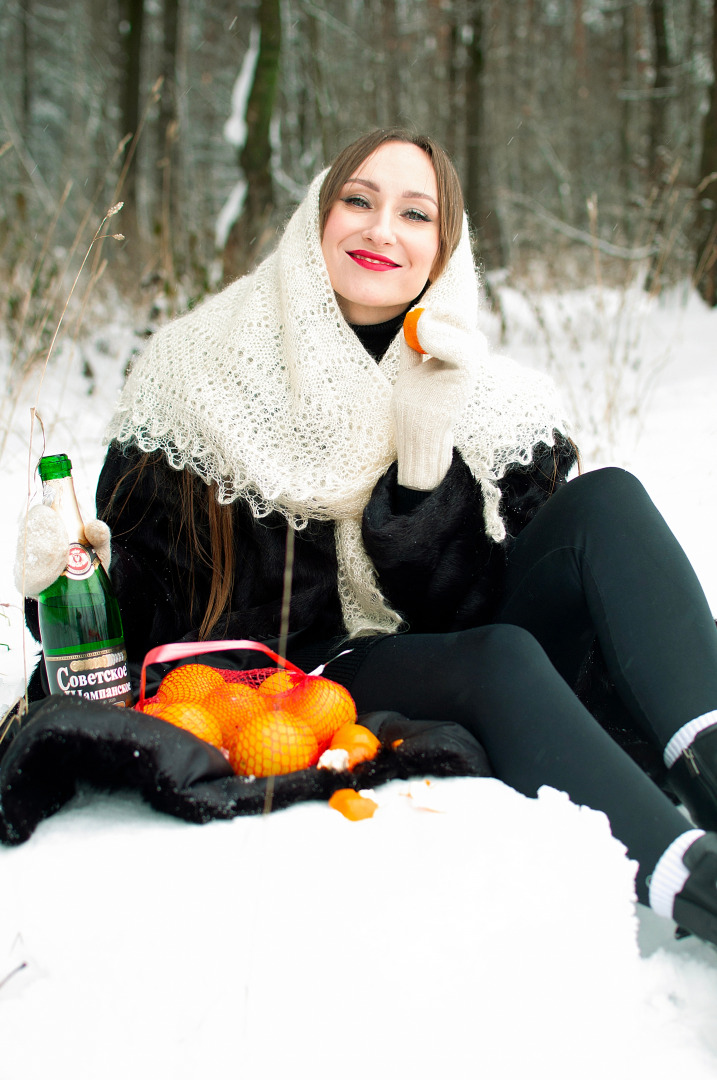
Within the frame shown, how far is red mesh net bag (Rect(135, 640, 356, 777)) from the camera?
1.25 meters

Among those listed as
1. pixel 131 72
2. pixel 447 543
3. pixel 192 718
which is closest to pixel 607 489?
pixel 447 543

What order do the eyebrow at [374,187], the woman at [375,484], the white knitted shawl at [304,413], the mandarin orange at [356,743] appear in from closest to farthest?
1. the mandarin orange at [356,743]
2. the woman at [375,484]
3. the white knitted shawl at [304,413]
4. the eyebrow at [374,187]

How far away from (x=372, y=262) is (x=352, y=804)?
1218mm

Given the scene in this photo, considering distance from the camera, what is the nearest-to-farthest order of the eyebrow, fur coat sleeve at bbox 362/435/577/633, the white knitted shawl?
fur coat sleeve at bbox 362/435/577/633 < the white knitted shawl < the eyebrow

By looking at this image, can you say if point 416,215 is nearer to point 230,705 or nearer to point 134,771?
point 230,705

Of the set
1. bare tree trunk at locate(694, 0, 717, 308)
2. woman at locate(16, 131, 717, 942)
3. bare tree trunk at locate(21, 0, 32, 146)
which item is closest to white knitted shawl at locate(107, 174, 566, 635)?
woman at locate(16, 131, 717, 942)

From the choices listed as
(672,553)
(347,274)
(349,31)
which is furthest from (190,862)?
(349,31)

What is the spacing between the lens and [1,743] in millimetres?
1374

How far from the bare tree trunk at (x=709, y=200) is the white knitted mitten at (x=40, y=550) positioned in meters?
4.37

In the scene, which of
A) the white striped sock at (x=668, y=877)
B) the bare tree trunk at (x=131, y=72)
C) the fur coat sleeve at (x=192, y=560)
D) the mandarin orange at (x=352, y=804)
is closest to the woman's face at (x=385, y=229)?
the fur coat sleeve at (x=192, y=560)

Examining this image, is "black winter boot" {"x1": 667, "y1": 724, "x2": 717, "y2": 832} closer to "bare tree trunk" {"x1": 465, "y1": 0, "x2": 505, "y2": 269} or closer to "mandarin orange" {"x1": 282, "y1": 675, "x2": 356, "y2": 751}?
"mandarin orange" {"x1": 282, "y1": 675, "x2": 356, "y2": 751}

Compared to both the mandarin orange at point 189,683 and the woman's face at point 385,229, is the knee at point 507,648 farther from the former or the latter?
the woman's face at point 385,229

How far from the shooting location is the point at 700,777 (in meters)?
1.23

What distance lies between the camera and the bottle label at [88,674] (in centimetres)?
139
